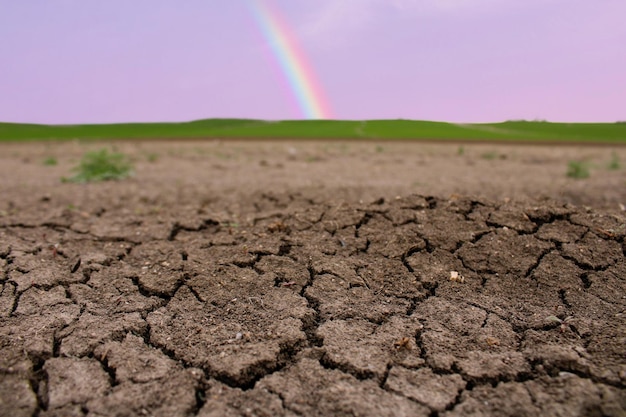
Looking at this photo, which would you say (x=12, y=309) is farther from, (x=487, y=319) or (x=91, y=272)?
(x=487, y=319)

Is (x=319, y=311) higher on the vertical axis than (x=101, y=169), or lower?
lower

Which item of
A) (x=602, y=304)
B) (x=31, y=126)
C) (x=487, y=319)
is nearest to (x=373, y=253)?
(x=487, y=319)

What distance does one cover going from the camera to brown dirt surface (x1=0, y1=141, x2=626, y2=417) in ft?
6.40

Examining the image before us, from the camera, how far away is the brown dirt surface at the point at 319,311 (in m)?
1.95

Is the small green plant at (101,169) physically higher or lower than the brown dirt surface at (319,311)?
higher

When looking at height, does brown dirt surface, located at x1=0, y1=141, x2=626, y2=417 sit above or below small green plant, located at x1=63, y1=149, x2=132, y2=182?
below

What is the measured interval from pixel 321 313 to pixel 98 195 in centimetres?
395

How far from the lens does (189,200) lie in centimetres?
534

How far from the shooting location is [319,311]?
101 inches

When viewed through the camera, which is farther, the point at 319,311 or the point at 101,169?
the point at 101,169

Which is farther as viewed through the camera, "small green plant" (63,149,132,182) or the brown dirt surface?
"small green plant" (63,149,132,182)

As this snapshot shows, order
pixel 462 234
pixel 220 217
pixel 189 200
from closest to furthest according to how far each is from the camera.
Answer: pixel 462 234
pixel 220 217
pixel 189 200

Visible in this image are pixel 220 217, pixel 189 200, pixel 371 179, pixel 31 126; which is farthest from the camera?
pixel 31 126

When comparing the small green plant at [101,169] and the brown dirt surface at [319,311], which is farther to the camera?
the small green plant at [101,169]
